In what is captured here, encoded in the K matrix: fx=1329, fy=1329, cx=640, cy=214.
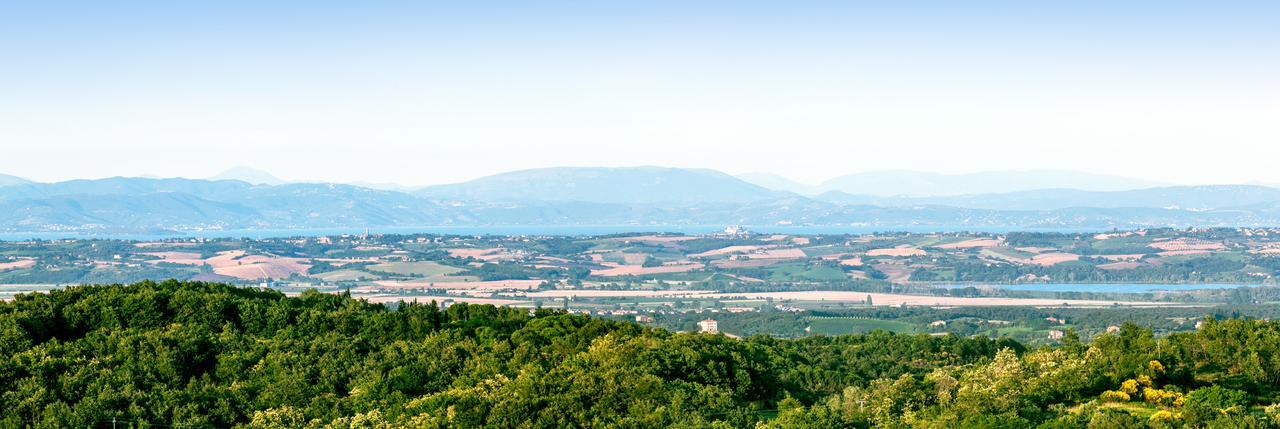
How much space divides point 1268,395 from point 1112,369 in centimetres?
468

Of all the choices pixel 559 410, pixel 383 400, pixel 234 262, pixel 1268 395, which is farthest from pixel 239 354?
pixel 234 262

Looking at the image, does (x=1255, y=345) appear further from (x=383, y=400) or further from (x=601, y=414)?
(x=383, y=400)

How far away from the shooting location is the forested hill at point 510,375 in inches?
1405

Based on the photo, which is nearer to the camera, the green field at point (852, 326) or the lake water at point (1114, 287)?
Answer: the green field at point (852, 326)


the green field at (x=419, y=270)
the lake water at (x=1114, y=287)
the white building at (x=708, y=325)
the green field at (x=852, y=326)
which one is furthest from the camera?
the green field at (x=419, y=270)

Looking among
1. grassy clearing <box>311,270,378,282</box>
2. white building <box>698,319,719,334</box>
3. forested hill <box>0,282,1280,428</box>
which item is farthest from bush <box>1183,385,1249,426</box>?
grassy clearing <box>311,270,378,282</box>

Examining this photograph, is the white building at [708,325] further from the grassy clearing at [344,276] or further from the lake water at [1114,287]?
the grassy clearing at [344,276]

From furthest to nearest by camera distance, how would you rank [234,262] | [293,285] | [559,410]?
[234,262] → [293,285] → [559,410]

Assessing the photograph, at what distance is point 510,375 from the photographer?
42500mm

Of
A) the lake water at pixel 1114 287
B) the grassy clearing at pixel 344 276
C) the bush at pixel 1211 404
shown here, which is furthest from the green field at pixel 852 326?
the grassy clearing at pixel 344 276

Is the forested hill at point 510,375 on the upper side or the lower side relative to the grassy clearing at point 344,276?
upper

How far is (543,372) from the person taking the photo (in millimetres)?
41781

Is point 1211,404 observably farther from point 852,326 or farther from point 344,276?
point 344,276

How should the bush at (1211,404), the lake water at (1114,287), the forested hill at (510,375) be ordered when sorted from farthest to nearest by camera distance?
the lake water at (1114,287)
the forested hill at (510,375)
the bush at (1211,404)
